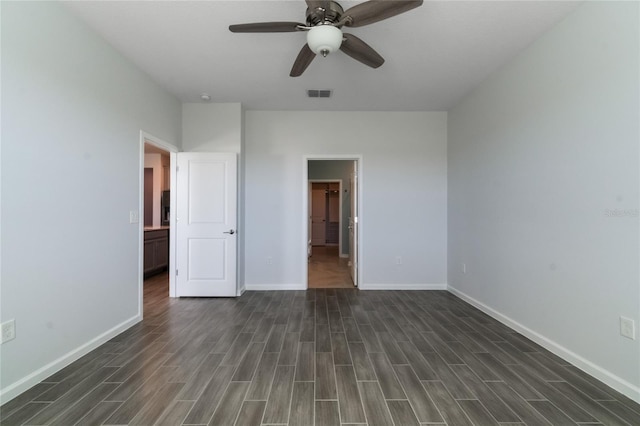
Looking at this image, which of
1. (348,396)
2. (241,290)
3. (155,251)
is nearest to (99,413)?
(348,396)

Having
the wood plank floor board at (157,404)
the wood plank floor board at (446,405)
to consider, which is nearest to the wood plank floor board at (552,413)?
the wood plank floor board at (446,405)

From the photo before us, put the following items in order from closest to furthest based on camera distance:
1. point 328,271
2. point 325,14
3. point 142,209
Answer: point 325,14
point 142,209
point 328,271

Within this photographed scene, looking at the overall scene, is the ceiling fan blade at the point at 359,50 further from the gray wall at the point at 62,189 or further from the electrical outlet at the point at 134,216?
the electrical outlet at the point at 134,216

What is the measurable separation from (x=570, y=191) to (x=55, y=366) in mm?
4122

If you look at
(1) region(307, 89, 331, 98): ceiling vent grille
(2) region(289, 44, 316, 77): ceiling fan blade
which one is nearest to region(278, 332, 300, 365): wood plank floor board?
(2) region(289, 44, 316, 77): ceiling fan blade

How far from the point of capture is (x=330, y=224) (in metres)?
10.3

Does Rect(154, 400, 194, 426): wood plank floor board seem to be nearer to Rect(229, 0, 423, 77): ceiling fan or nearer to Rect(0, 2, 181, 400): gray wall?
Rect(0, 2, 181, 400): gray wall

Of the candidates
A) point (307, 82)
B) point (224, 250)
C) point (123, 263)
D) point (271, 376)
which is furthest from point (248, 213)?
point (271, 376)

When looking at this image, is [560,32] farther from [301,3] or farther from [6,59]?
[6,59]

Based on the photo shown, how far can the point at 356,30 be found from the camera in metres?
2.35

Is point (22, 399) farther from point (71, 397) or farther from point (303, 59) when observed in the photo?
point (303, 59)

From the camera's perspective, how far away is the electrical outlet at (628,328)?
1.75 meters

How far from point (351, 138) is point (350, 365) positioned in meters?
3.21

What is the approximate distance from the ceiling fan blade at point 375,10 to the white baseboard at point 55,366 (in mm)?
3155
